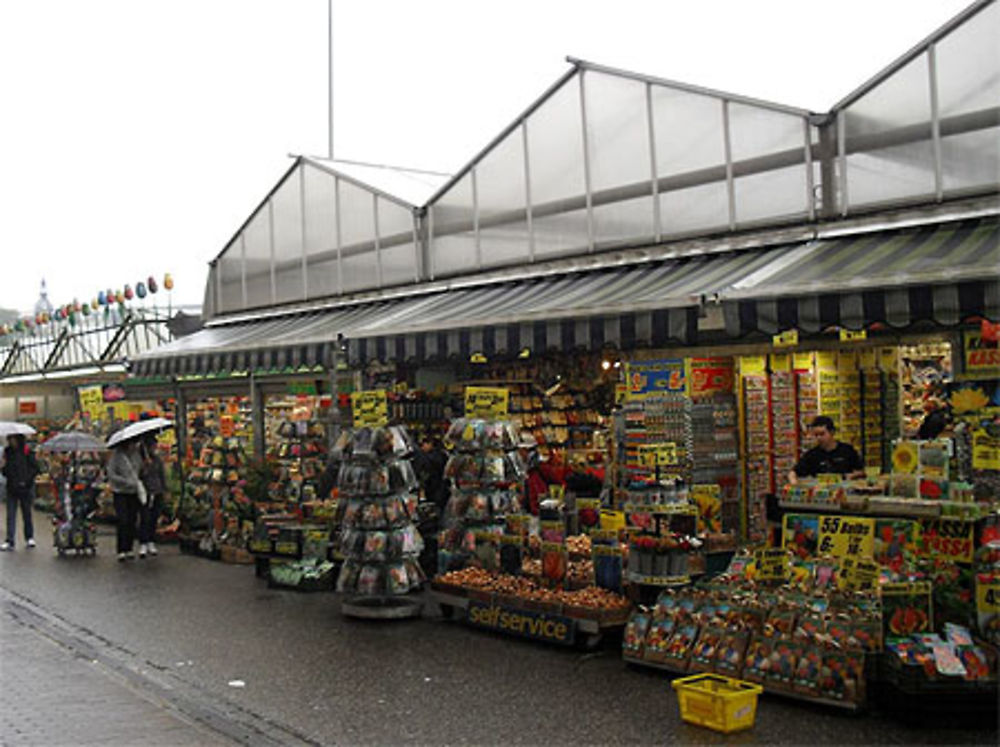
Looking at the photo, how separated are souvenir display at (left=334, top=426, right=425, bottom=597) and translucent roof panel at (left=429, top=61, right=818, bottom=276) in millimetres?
4033

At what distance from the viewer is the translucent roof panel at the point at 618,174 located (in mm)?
11086

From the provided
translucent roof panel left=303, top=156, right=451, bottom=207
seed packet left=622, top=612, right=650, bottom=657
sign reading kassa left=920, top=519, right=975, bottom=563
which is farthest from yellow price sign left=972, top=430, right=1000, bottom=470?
translucent roof panel left=303, top=156, right=451, bottom=207

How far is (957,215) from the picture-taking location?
941 cm

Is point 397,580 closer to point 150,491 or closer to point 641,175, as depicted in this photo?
point 641,175

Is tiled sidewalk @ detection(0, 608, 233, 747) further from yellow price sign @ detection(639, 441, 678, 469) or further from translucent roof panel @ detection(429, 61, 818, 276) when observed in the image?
translucent roof panel @ detection(429, 61, 818, 276)

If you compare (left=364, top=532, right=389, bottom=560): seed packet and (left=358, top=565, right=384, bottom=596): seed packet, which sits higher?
(left=364, top=532, right=389, bottom=560): seed packet

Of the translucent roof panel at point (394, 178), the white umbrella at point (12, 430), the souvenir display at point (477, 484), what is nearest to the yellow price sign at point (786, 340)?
the souvenir display at point (477, 484)

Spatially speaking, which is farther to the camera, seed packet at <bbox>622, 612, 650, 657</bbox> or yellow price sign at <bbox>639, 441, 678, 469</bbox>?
yellow price sign at <bbox>639, 441, 678, 469</bbox>

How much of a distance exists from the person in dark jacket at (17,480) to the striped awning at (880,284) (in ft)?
40.7

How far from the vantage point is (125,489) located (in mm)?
14961

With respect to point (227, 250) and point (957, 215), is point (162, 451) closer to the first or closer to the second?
point (227, 250)

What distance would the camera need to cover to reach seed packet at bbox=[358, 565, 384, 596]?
33.8ft

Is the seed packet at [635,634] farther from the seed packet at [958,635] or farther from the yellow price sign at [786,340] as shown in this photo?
the yellow price sign at [786,340]

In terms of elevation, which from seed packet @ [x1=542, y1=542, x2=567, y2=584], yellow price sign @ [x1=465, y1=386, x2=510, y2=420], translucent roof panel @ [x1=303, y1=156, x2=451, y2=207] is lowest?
seed packet @ [x1=542, y1=542, x2=567, y2=584]
